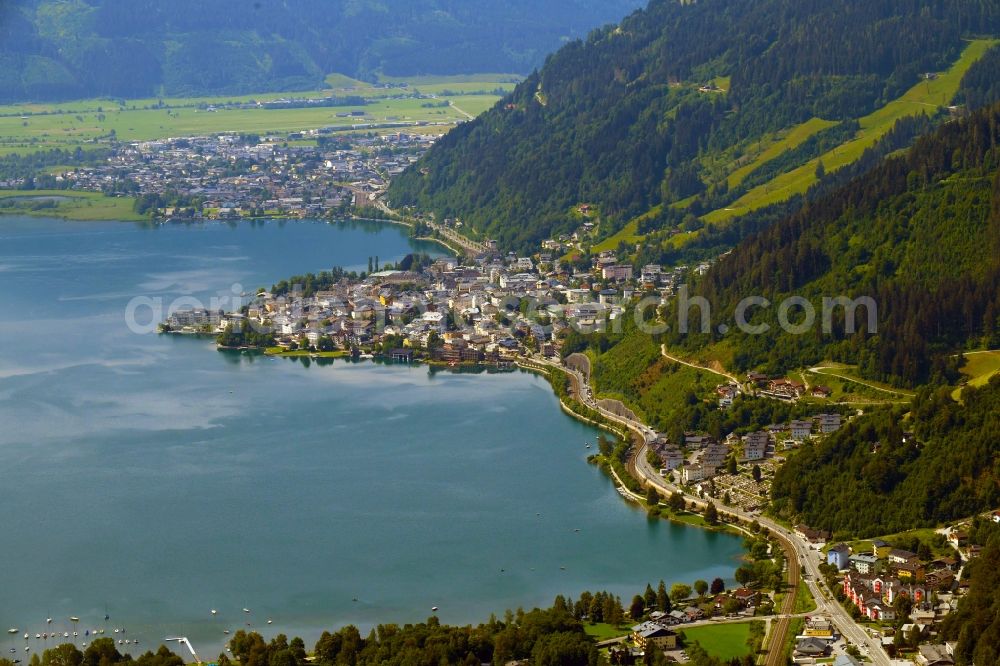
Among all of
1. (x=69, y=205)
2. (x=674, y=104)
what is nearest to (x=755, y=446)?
(x=674, y=104)

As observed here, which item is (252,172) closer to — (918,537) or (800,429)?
(800,429)

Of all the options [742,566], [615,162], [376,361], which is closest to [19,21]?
[615,162]

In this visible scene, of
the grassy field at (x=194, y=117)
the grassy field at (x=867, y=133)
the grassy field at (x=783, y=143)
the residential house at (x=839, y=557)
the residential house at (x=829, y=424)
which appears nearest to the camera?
the residential house at (x=839, y=557)

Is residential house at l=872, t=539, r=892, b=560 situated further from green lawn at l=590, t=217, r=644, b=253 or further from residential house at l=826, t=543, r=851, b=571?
green lawn at l=590, t=217, r=644, b=253

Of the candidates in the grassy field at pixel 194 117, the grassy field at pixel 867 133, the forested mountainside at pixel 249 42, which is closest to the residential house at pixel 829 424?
the grassy field at pixel 867 133

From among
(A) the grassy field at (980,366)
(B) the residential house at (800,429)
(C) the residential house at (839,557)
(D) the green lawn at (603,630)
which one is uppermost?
(A) the grassy field at (980,366)

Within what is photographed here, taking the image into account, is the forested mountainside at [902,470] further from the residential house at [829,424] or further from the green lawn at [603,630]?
the green lawn at [603,630]

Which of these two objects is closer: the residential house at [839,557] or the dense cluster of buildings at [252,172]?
the residential house at [839,557]

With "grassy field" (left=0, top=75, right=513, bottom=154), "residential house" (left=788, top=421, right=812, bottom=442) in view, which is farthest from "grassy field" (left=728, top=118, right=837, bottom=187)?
"grassy field" (left=0, top=75, right=513, bottom=154)
